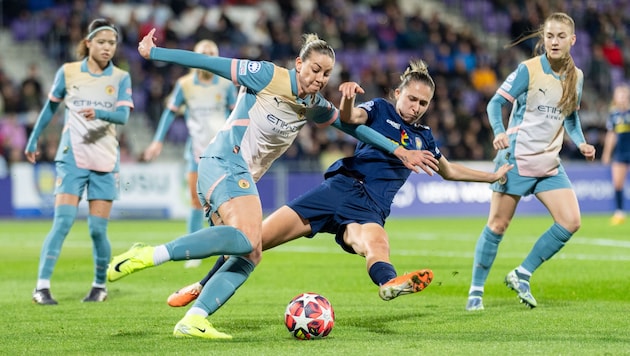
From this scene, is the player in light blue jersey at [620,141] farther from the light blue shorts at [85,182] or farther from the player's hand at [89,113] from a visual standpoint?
the player's hand at [89,113]

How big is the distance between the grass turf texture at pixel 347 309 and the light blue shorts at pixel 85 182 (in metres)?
0.99

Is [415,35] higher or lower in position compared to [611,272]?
higher

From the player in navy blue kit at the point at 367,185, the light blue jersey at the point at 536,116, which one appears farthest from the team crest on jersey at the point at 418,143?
the light blue jersey at the point at 536,116

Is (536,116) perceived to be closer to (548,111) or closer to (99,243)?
(548,111)

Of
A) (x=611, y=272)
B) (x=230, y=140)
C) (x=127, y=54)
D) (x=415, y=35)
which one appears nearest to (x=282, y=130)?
(x=230, y=140)

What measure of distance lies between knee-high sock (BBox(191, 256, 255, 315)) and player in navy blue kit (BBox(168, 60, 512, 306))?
0.64m

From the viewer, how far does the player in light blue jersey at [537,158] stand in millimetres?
8586

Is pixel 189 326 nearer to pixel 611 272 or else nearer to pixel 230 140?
pixel 230 140

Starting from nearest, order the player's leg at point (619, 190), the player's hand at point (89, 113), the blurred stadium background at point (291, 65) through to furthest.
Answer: the player's hand at point (89, 113), the player's leg at point (619, 190), the blurred stadium background at point (291, 65)

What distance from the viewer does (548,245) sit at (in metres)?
8.73

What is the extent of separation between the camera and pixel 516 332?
704 cm

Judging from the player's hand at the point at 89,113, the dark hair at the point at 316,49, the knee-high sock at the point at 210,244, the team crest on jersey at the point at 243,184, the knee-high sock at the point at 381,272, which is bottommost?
the knee-high sock at the point at 381,272

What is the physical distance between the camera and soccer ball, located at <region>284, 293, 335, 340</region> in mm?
6809

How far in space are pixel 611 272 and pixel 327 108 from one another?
5.48 metres
